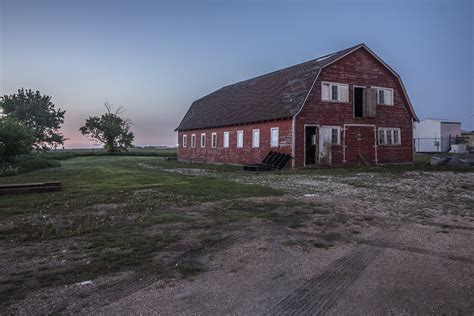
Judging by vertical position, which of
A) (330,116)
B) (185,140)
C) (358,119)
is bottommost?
(185,140)

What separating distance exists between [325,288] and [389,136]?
23.1 metres

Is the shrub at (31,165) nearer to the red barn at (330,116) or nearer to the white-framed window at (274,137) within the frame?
the red barn at (330,116)

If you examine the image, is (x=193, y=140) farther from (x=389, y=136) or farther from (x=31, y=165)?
(x=389, y=136)

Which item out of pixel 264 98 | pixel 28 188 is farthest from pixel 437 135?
pixel 28 188

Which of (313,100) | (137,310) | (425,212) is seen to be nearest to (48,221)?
(137,310)

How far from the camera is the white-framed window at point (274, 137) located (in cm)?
2220

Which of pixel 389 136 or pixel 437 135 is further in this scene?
pixel 437 135

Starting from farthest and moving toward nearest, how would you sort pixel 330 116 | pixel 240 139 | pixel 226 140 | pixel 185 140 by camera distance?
1. pixel 185 140
2. pixel 226 140
3. pixel 240 139
4. pixel 330 116

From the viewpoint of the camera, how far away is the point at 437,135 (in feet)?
159

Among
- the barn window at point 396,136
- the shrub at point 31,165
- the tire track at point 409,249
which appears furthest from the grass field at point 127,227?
the barn window at point 396,136

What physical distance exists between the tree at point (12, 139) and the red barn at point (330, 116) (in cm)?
1391

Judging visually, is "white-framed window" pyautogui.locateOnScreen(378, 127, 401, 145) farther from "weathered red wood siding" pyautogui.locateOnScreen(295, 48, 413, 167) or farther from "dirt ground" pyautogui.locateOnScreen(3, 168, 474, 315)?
"dirt ground" pyautogui.locateOnScreen(3, 168, 474, 315)

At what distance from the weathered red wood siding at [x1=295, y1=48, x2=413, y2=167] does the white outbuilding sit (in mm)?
24794

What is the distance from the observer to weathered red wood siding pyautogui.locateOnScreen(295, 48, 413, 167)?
21530 mm
